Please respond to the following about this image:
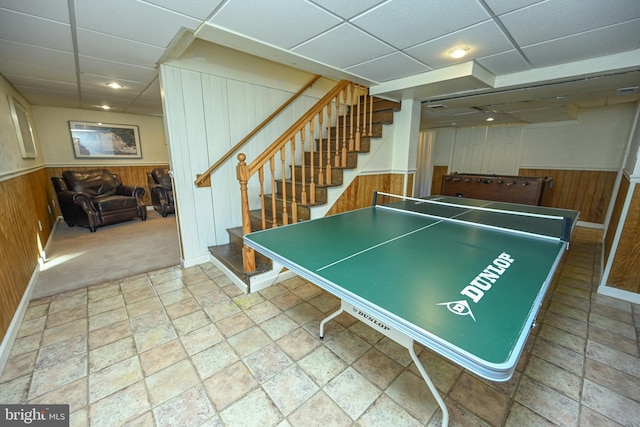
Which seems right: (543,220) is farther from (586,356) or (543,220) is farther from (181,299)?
(181,299)

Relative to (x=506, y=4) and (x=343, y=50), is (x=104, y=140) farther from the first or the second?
(x=506, y=4)

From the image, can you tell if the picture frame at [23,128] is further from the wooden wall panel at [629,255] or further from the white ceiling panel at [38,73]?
the wooden wall panel at [629,255]

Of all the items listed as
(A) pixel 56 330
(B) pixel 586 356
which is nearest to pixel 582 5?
(B) pixel 586 356

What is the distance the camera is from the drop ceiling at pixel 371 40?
5.06ft

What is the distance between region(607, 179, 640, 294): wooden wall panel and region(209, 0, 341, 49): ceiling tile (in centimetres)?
301

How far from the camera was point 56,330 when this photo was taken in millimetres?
1914

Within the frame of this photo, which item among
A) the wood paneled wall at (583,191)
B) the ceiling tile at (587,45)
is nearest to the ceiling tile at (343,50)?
the ceiling tile at (587,45)

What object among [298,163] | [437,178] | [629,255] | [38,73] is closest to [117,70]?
[38,73]

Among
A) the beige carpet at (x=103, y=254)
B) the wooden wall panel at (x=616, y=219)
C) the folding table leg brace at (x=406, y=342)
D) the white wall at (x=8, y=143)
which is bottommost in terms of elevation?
the beige carpet at (x=103, y=254)

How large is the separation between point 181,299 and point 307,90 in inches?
121

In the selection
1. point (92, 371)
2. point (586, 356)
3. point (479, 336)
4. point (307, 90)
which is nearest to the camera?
point (479, 336)

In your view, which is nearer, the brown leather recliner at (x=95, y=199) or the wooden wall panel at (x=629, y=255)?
the wooden wall panel at (x=629, y=255)

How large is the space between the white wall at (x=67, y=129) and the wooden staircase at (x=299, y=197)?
3.08 m

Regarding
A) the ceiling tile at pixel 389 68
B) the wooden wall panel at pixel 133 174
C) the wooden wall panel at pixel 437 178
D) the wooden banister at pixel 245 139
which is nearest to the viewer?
the ceiling tile at pixel 389 68
